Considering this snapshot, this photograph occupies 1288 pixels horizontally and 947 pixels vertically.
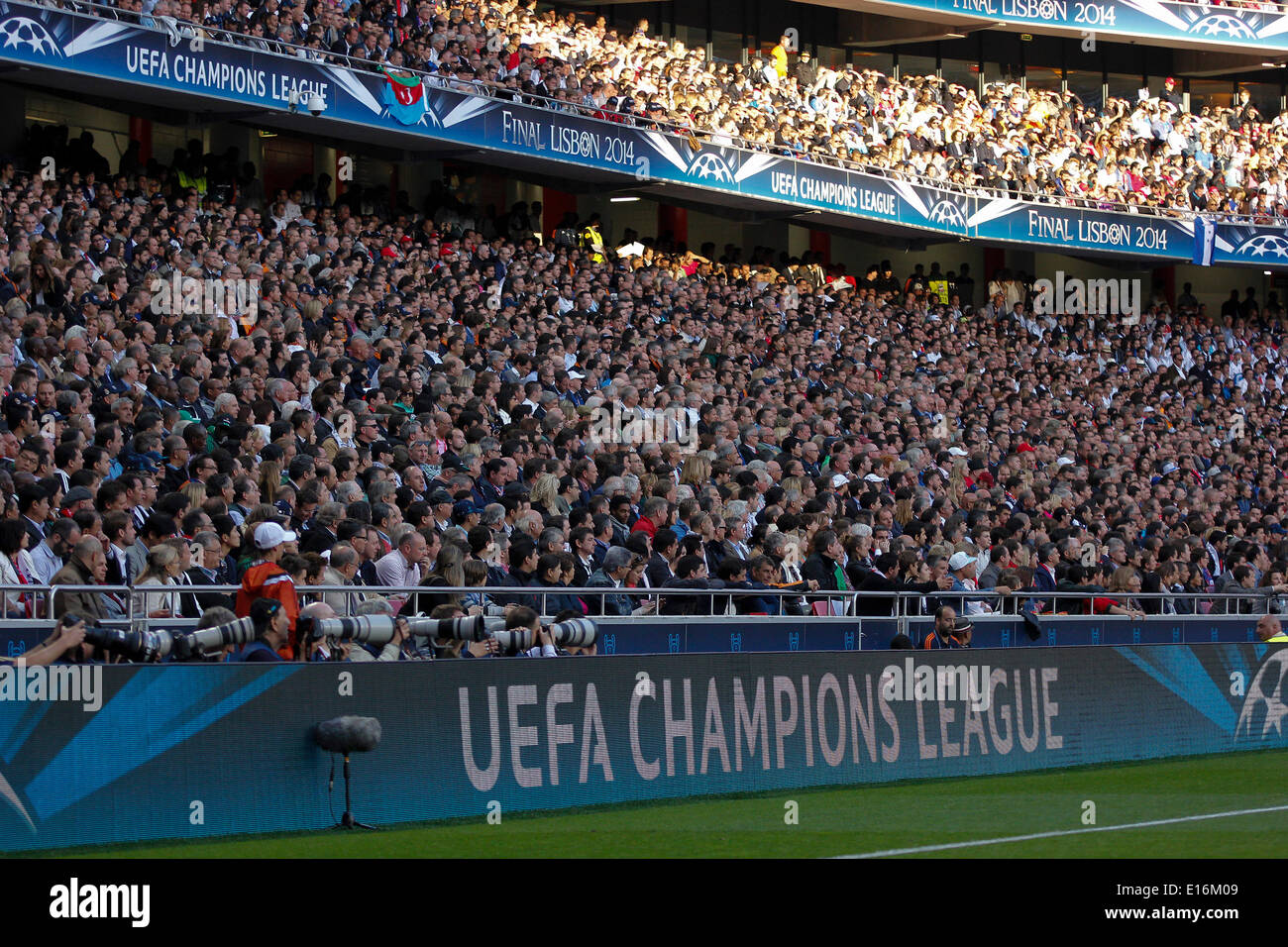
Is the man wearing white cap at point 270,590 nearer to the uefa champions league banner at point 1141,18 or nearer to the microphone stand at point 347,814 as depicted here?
the microphone stand at point 347,814

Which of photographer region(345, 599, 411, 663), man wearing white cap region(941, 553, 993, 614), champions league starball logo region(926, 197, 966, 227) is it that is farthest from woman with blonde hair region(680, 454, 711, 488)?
champions league starball logo region(926, 197, 966, 227)

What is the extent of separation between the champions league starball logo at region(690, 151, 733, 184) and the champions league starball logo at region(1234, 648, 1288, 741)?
650 inches

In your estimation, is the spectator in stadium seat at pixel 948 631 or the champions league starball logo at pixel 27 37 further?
the champions league starball logo at pixel 27 37

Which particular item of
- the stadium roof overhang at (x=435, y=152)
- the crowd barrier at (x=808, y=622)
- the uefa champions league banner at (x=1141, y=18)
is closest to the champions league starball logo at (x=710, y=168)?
the stadium roof overhang at (x=435, y=152)

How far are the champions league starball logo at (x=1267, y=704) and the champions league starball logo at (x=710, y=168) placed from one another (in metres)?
16.5

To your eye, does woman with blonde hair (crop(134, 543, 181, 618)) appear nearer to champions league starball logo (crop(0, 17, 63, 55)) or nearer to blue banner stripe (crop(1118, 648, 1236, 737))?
blue banner stripe (crop(1118, 648, 1236, 737))

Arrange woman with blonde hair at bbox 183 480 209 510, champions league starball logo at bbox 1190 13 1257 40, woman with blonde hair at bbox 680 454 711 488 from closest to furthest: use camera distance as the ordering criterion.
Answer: woman with blonde hair at bbox 183 480 209 510, woman with blonde hair at bbox 680 454 711 488, champions league starball logo at bbox 1190 13 1257 40

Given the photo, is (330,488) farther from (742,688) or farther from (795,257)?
(795,257)

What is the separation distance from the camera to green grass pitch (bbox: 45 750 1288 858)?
8.95 meters

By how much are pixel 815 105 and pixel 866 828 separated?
89.4 ft

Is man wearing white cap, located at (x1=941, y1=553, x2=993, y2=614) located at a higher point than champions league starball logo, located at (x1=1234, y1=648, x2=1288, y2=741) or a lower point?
higher

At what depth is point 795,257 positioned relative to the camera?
123 feet

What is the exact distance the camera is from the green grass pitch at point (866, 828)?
29.4 ft

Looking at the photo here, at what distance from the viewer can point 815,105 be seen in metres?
35.8
